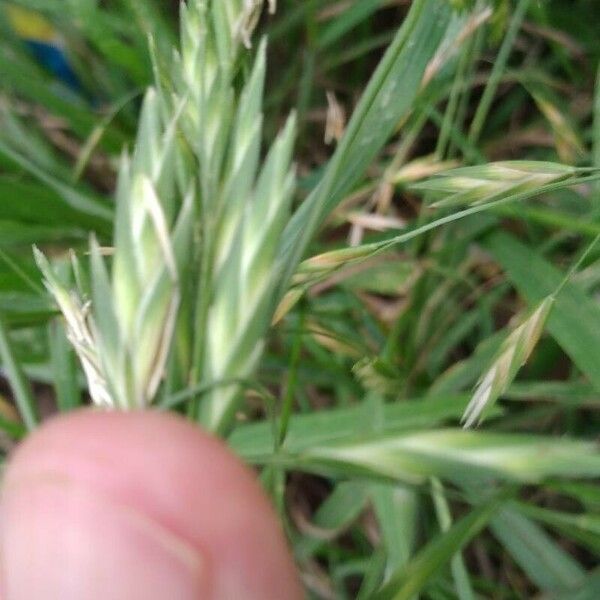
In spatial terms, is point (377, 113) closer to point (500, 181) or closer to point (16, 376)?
point (500, 181)

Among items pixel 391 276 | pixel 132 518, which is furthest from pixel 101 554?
→ pixel 391 276

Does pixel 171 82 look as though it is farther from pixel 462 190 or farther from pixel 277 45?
pixel 277 45

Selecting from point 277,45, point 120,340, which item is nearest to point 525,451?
point 120,340

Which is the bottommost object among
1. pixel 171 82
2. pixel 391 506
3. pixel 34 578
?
pixel 391 506

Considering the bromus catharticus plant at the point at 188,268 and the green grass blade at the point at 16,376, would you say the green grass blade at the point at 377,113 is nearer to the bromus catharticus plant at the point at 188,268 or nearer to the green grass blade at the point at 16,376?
the bromus catharticus plant at the point at 188,268

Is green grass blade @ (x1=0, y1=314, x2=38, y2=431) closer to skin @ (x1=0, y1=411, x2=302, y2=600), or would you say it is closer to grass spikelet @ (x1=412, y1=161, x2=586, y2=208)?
skin @ (x1=0, y1=411, x2=302, y2=600)

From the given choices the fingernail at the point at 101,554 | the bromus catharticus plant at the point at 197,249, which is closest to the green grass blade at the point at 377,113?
the bromus catharticus plant at the point at 197,249

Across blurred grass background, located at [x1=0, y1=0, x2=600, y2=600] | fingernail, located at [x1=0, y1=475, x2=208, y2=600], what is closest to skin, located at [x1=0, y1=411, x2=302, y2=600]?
fingernail, located at [x1=0, y1=475, x2=208, y2=600]
